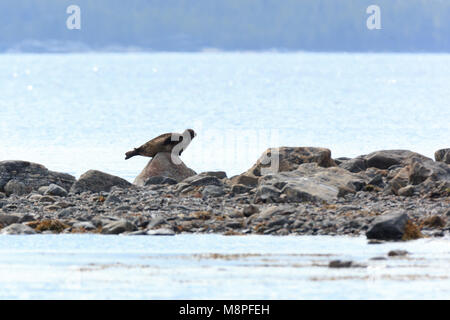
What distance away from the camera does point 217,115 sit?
292ft

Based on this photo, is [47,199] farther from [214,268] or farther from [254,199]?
[214,268]

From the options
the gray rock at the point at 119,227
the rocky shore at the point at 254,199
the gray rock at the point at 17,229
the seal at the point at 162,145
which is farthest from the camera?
the seal at the point at 162,145

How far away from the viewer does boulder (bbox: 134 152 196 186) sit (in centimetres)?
3356

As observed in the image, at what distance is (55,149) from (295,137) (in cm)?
1444

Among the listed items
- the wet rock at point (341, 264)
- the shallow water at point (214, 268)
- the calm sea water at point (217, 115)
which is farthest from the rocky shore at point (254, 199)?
the calm sea water at point (217, 115)

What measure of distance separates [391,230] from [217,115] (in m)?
66.1

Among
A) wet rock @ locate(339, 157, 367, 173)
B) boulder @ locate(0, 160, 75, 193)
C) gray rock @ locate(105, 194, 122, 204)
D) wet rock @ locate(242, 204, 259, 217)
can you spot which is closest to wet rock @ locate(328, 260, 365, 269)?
wet rock @ locate(242, 204, 259, 217)

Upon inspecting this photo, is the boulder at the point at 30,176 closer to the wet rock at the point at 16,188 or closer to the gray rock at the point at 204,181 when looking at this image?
the wet rock at the point at 16,188

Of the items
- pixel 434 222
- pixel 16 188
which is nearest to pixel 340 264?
pixel 434 222

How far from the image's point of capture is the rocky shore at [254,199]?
24.7m

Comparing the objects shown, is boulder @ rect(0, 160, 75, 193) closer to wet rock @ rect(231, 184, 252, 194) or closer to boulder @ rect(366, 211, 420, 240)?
wet rock @ rect(231, 184, 252, 194)

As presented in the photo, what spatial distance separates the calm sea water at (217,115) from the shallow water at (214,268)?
18784 mm

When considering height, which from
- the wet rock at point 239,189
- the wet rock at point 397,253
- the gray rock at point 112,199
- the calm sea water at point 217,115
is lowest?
the calm sea water at point 217,115

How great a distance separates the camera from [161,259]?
21156mm
